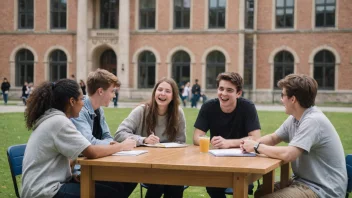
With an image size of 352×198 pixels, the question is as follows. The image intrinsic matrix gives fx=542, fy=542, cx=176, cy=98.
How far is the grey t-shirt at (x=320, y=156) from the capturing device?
4634mm

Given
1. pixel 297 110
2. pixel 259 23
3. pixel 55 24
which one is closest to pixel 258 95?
pixel 259 23

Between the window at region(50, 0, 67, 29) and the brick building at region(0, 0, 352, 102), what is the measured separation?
0.07m

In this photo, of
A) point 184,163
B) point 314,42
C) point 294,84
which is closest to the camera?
point 184,163

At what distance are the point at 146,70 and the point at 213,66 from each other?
4.82 meters

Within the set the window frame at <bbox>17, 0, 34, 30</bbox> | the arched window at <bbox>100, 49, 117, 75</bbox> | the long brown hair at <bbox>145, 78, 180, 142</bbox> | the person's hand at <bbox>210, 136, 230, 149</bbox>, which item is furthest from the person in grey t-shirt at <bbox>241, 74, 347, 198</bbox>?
the window frame at <bbox>17, 0, 34, 30</bbox>

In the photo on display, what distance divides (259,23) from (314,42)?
12.6 ft

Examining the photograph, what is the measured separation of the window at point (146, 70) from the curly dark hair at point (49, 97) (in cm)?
3356

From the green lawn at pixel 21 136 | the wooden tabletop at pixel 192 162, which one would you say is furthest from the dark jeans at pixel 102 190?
the green lawn at pixel 21 136

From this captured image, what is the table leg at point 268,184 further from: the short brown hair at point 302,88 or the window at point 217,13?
the window at point 217,13

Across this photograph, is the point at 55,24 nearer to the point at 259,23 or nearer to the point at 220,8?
the point at 220,8

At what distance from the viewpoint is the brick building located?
35.6 meters

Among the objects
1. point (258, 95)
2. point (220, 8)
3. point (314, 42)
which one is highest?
point (220, 8)

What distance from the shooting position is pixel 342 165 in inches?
187

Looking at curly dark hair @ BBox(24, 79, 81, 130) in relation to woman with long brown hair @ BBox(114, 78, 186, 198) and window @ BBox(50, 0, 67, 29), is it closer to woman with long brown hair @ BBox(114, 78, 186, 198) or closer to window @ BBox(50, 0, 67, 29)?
woman with long brown hair @ BBox(114, 78, 186, 198)
